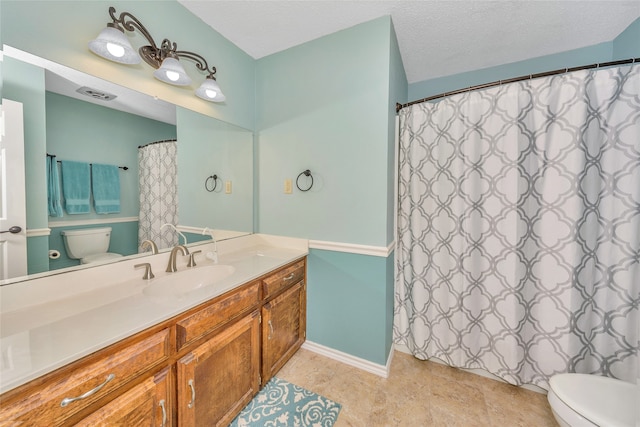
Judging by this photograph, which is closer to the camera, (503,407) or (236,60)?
(503,407)

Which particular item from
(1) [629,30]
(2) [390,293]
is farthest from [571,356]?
(1) [629,30]

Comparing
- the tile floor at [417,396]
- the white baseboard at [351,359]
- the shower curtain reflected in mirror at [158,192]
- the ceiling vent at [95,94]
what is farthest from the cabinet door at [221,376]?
the ceiling vent at [95,94]

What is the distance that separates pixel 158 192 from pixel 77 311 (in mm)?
755

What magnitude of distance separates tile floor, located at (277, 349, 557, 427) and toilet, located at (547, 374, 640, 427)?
42 centimetres

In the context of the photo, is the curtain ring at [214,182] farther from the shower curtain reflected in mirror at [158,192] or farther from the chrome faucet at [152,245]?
the chrome faucet at [152,245]

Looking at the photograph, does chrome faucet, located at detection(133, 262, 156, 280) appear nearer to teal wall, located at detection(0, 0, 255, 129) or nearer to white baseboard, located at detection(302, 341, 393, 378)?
teal wall, located at detection(0, 0, 255, 129)

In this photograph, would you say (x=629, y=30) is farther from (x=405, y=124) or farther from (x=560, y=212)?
(x=405, y=124)

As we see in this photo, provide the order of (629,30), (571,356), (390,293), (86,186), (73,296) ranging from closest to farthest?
(73,296), (86,186), (571,356), (629,30), (390,293)

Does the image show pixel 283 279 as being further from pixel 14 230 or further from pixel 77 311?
pixel 14 230

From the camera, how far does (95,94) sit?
3.97ft

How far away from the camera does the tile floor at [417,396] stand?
1.42m

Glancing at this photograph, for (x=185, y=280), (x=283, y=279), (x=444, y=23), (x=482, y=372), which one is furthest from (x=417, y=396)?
(x=444, y=23)

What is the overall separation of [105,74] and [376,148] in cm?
157

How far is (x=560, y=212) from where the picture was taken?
1.48 metres
